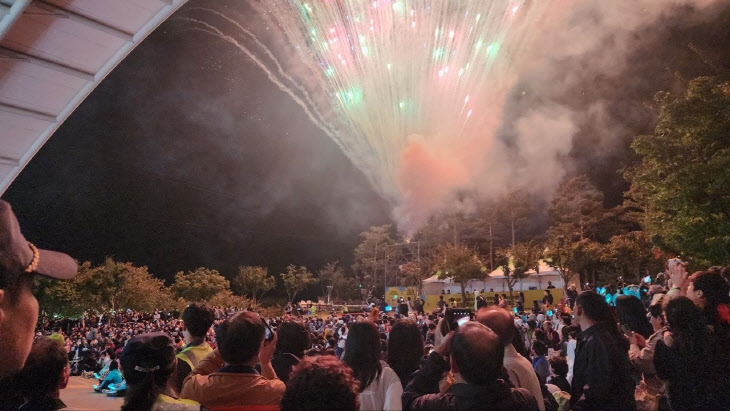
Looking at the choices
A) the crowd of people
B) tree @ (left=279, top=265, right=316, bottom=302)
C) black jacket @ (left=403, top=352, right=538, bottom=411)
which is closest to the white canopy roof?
the crowd of people

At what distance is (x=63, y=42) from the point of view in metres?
7.45

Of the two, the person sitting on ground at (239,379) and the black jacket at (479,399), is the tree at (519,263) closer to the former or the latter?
the black jacket at (479,399)

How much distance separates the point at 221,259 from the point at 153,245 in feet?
35.8

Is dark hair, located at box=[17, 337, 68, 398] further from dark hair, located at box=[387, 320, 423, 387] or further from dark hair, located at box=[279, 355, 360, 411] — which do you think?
dark hair, located at box=[387, 320, 423, 387]

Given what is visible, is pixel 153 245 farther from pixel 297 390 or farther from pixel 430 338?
pixel 297 390

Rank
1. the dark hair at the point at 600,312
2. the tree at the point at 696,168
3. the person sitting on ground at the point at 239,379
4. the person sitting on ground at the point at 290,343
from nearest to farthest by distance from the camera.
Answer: the person sitting on ground at the point at 239,379 → the dark hair at the point at 600,312 → the person sitting on ground at the point at 290,343 → the tree at the point at 696,168

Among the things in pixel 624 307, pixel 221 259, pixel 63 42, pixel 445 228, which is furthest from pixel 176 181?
pixel 624 307

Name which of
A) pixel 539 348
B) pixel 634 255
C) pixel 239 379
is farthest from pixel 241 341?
pixel 634 255

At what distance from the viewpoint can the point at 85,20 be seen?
737cm

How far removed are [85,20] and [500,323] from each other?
7.78 metres

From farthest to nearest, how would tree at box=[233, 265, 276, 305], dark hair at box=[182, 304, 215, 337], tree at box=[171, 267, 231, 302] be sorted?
tree at box=[233, 265, 276, 305] → tree at box=[171, 267, 231, 302] → dark hair at box=[182, 304, 215, 337]

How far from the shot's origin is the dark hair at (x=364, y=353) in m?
3.12

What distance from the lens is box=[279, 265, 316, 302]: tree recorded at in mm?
66875

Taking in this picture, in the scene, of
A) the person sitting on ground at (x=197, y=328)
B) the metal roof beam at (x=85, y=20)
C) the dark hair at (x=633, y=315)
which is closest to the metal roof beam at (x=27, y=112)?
the metal roof beam at (x=85, y=20)
